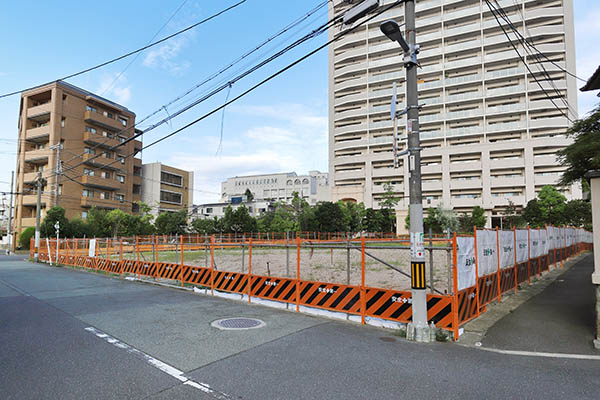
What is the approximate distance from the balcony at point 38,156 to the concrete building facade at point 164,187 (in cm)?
2215

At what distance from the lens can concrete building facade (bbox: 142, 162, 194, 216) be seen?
81.2m

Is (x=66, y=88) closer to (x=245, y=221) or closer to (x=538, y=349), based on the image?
(x=245, y=221)

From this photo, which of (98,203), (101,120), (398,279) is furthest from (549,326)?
(101,120)

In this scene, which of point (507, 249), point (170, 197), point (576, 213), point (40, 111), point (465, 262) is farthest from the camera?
point (170, 197)

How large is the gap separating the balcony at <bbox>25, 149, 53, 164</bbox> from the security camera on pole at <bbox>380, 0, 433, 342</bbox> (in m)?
63.6

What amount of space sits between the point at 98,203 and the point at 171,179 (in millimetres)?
24914

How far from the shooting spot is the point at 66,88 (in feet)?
194

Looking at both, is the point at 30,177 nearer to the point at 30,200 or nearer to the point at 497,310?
the point at 30,200

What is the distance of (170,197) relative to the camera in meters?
87.0

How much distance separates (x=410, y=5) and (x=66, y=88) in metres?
66.7

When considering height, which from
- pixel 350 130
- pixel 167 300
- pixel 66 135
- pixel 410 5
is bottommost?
pixel 167 300

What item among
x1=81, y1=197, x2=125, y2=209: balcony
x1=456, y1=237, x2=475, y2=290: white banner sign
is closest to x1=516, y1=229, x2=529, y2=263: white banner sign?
x1=456, y1=237, x2=475, y2=290: white banner sign

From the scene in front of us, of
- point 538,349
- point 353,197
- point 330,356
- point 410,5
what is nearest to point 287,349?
point 330,356

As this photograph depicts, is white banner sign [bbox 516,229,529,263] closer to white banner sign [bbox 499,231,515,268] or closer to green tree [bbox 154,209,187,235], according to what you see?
white banner sign [bbox 499,231,515,268]
